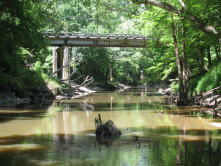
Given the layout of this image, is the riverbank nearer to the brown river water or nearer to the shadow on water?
the brown river water

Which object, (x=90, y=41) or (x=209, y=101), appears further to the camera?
(x=90, y=41)

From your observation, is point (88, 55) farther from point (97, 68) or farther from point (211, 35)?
point (211, 35)

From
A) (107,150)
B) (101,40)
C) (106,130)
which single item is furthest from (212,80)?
(101,40)

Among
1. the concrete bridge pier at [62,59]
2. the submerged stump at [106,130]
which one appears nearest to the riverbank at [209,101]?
the submerged stump at [106,130]

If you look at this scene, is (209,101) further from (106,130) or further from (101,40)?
(101,40)

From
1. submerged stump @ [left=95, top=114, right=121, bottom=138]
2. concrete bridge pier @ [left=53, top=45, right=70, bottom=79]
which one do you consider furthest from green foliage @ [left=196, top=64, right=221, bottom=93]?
concrete bridge pier @ [left=53, top=45, right=70, bottom=79]

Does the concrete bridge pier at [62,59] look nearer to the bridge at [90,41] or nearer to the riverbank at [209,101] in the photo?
the bridge at [90,41]

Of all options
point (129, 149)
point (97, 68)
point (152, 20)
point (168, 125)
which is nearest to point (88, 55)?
point (97, 68)

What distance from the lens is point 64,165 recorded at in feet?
18.5

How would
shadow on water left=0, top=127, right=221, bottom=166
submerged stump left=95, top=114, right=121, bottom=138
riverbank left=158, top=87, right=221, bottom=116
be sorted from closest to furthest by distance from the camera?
1. shadow on water left=0, top=127, right=221, bottom=166
2. submerged stump left=95, top=114, right=121, bottom=138
3. riverbank left=158, top=87, right=221, bottom=116

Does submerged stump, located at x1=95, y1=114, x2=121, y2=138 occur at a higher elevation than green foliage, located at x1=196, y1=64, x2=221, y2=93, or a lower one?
lower

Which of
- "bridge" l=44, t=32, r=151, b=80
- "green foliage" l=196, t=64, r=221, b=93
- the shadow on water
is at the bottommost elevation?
the shadow on water

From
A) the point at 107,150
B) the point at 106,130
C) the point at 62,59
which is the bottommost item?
the point at 107,150

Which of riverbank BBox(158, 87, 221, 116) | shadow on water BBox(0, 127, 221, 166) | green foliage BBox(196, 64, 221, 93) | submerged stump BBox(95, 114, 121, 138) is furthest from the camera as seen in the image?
green foliage BBox(196, 64, 221, 93)
